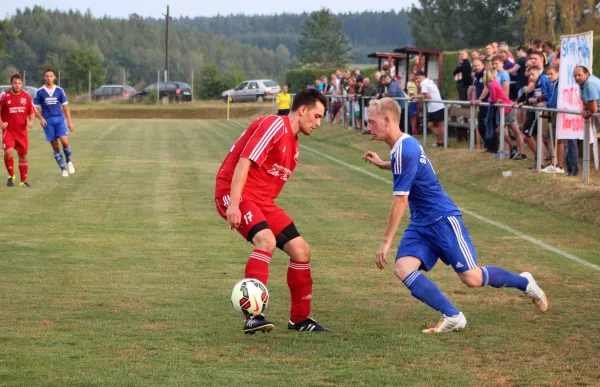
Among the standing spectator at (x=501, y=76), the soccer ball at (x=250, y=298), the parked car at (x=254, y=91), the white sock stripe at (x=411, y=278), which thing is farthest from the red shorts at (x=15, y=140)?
the parked car at (x=254, y=91)

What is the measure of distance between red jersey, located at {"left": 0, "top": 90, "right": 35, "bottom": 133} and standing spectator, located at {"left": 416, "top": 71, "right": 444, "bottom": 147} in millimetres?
9340

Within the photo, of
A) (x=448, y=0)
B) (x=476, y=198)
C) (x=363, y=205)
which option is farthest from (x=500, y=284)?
(x=448, y=0)

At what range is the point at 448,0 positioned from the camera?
89500 millimetres

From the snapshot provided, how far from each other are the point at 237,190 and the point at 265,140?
41cm

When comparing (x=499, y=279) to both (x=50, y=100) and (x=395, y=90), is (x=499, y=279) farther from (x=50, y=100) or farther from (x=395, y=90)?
(x=395, y=90)

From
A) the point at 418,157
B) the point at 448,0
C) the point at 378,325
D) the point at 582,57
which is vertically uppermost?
the point at 448,0

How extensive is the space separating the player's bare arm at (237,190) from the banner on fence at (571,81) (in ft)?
31.7

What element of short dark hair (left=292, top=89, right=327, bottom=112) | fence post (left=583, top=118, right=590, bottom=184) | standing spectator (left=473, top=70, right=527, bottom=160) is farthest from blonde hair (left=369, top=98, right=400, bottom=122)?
standing spectator (left=473, top=70, right=527, bottom=160)

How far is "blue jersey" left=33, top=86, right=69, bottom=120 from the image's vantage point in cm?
1892

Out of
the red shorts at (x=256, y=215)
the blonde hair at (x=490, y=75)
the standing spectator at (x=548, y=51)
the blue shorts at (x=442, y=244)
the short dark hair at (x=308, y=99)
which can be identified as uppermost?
the standing spectator at (x=548, y=51)

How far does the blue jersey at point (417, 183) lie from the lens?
6816 mm

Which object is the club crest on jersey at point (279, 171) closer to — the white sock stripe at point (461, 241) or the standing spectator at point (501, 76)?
the white sock stripe at point (461, 241)

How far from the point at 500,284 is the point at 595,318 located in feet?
3.05

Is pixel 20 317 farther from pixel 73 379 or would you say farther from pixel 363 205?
A: pixel 363 205
